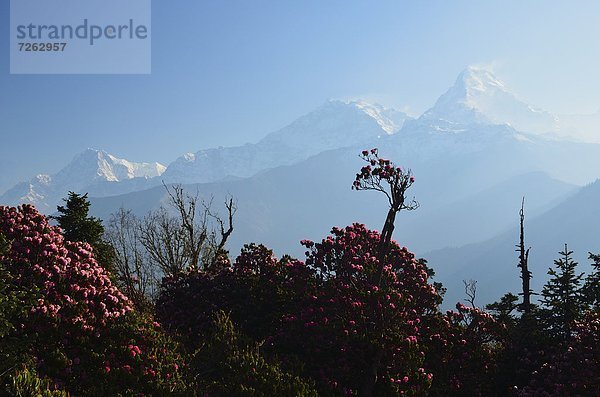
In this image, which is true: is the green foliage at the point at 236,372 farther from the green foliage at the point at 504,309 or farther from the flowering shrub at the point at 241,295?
the green foliage at the point at 504,309

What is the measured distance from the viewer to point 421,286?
65.5 feet

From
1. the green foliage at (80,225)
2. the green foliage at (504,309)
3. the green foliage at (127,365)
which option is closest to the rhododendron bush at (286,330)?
the green foliage at (127,365)

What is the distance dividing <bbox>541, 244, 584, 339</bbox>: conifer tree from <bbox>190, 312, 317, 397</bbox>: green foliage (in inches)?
406

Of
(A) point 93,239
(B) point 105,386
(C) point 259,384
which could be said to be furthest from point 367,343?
(A) point 93,239

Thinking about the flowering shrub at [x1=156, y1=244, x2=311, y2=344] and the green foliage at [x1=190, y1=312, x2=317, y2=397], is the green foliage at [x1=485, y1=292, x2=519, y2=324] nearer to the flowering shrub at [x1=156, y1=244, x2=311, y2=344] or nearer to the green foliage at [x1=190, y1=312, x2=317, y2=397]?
the flowering shrub at [x1=156, y1=244, x2=311, y2=344]

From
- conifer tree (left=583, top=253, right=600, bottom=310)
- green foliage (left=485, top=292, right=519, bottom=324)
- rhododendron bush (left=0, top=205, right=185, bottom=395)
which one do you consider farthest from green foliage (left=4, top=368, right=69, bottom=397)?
conifer tree (left=583, top=253, right=600, bottom=310)

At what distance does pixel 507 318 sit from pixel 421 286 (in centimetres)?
425

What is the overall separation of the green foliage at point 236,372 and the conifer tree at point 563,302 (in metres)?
10.3

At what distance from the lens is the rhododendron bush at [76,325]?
11.9m

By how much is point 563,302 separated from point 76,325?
56.8ft

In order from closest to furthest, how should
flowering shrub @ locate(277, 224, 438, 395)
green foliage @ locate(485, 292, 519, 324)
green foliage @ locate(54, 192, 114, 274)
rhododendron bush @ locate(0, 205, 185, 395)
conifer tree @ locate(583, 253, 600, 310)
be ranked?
rhododendron bush @ locate(0, 205, 185, 395) < flowering shrub @ locate(277, 224, 438, 395) < conifer tree @ locate(583, 253, 600, 310) < green foliage @ locate(485, 292, 519, 324) < green foliage @ locate(54, 192, 114, 274)

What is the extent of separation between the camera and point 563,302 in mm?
18719

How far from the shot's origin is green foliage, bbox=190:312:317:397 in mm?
12289

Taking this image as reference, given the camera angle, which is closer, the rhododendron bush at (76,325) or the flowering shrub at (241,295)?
the rhododendron bush at (76,325)
